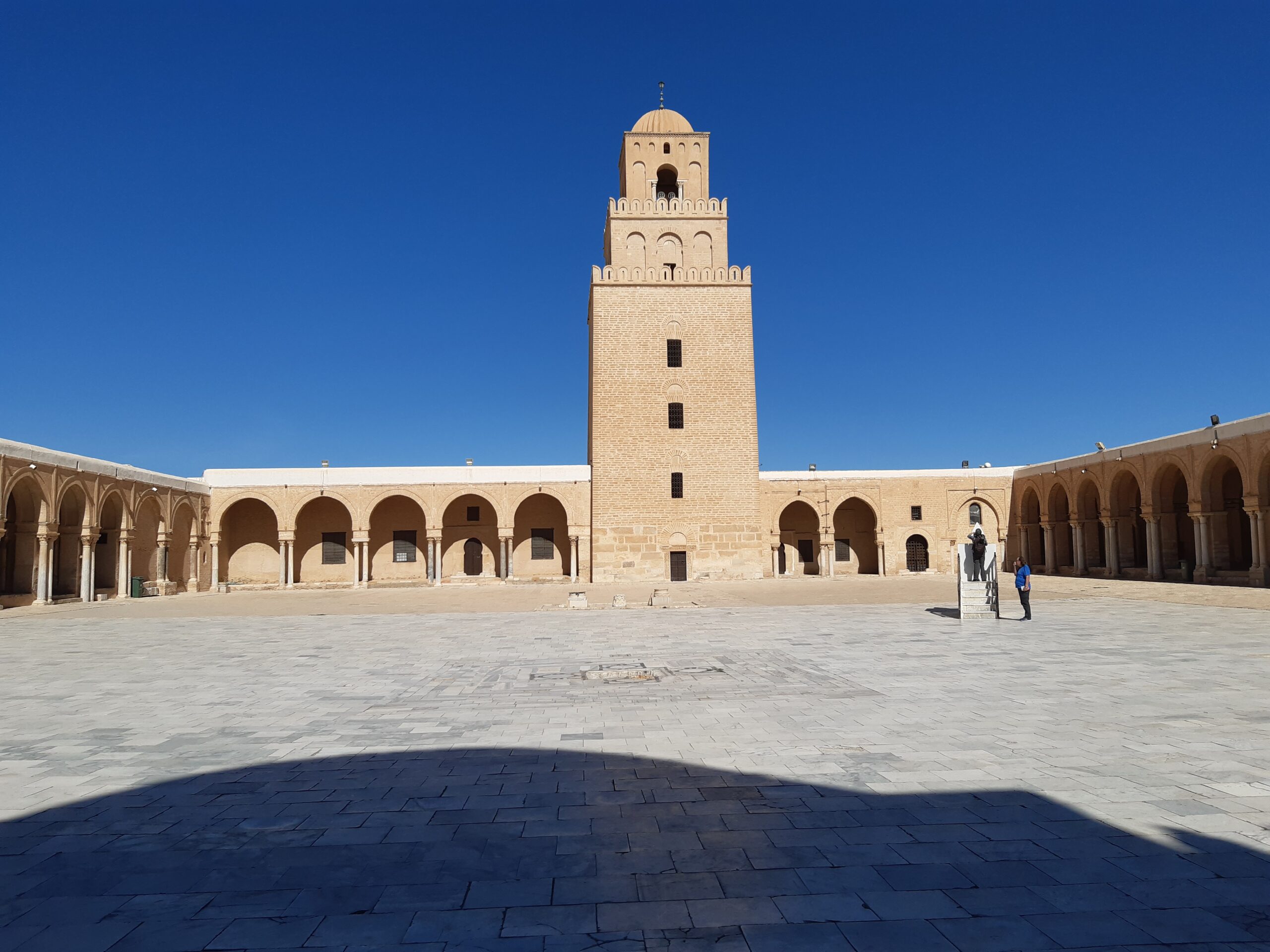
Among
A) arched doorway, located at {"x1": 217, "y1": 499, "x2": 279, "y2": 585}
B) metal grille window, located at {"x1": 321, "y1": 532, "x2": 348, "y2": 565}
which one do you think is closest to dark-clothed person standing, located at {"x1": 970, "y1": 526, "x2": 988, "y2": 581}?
metal grille window, located at {"x1": 321, "y1": 532, "x2": 348, "y2": 565}

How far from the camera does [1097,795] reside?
3.82 m


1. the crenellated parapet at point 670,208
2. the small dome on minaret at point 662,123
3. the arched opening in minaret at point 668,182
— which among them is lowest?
the crenellated parapet at point 670,208

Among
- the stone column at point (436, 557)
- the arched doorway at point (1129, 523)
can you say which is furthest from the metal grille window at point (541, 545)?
the arched doorway at point (1129, 523)

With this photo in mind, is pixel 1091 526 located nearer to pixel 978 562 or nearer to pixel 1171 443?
pixel 1171 443

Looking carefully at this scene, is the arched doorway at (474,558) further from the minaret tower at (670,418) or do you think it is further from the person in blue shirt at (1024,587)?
the person in blue shirt at (1024,587)

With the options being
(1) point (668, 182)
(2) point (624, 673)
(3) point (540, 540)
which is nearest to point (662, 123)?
(1) point (668, 182)

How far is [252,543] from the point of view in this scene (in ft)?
89.8

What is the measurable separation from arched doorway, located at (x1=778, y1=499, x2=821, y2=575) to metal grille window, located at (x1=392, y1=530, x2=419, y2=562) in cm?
1342

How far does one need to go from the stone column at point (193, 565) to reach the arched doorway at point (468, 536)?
7.67 meters

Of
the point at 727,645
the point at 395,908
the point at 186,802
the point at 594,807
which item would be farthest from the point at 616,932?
the point at 727,645

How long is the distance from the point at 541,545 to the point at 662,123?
15.8 meters

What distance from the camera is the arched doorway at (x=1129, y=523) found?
24953 mm

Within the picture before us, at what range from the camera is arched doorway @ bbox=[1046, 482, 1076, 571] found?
2761 centimetres

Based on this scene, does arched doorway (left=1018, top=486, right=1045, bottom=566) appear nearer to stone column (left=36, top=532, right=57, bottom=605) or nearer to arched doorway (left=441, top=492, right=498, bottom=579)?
arched doorway (left=441, top=492, right=498, bottom=579)
